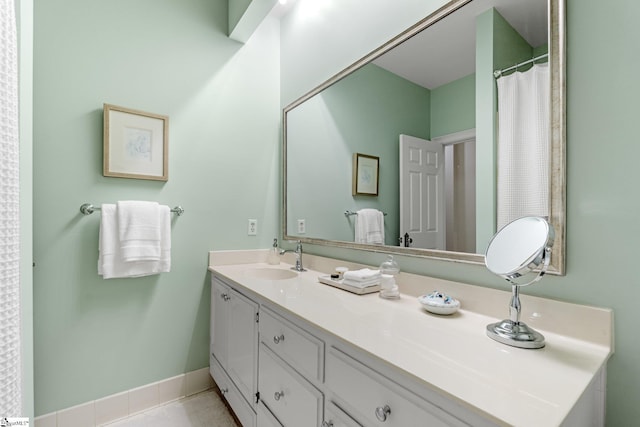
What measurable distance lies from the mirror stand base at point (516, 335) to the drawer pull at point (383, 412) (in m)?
0.36

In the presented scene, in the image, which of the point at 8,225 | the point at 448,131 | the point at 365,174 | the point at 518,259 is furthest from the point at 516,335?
the point at 8,225

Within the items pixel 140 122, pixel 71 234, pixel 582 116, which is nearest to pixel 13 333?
pixel 71 234

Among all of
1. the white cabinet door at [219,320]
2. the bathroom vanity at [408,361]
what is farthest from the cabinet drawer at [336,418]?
the white cabinet door at [219,320]

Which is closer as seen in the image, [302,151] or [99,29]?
[99,29]

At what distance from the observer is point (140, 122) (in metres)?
1.69

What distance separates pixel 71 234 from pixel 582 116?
2219 millimetres

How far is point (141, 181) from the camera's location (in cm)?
170

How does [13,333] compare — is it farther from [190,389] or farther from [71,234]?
[190,389]

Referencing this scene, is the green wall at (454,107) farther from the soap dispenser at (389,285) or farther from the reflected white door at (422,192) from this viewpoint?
the soap dispenser at (389,285)

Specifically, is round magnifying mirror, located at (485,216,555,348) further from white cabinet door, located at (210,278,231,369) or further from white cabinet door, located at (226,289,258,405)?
white cabinet door, located at (210,278,231,369)

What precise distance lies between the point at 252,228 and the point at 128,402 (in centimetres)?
124

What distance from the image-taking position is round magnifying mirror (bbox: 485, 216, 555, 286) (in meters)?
0.74

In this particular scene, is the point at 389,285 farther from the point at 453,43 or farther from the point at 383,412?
the point at 453,43

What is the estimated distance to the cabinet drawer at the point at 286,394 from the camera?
0.94 m
